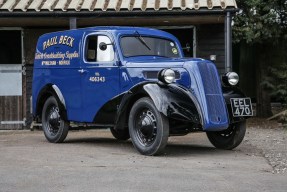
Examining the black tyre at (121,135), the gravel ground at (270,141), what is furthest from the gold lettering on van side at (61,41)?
the gravel ground at (270,141)

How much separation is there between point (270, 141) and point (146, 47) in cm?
324

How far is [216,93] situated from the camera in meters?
8.21

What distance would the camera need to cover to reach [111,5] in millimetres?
12789

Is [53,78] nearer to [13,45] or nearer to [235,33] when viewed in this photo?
[13,45]

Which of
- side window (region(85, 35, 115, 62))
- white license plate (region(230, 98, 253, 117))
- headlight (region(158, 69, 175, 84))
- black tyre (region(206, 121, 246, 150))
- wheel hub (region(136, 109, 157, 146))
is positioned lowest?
black tyre (region(206, 121, 246, 150))

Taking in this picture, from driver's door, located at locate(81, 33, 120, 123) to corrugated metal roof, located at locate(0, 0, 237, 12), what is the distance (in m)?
3.07

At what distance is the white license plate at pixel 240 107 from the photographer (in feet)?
27.4

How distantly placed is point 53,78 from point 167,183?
467cm

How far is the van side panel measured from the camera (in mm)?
9742

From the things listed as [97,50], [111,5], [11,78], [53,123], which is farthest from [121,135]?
[11,78]

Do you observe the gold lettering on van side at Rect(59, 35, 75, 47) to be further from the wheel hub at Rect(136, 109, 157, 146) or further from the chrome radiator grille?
the chrome radiator grille

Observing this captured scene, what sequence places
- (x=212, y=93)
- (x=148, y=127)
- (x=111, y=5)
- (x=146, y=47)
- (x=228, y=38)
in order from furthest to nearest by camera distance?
(x=111, y=5)
(x=228, y=38)
(x=146, y=47)
(x=148, y=127)
(x=212, y=93)

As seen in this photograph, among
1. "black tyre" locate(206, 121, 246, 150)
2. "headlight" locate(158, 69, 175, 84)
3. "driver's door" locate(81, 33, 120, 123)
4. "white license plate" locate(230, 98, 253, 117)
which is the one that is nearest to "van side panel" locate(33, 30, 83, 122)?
"driver's door" locate(81, 33, 120, 123)

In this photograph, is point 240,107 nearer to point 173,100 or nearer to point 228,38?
point 173,100
